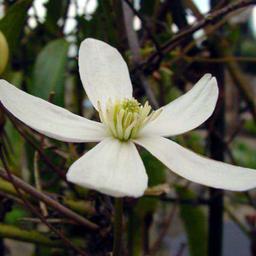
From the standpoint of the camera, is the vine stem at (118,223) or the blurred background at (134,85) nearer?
the vine stem at (118,223)

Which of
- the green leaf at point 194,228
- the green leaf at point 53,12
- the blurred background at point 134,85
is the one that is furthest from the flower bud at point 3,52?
the green leaf at point 194,228

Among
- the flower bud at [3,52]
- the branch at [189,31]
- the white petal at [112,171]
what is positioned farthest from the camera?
Result: the branch at [189,31]

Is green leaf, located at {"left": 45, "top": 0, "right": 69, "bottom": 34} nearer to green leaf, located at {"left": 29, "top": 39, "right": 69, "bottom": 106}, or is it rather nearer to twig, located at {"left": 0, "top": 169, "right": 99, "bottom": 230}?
green leaf, located at {"left": 29, "top": 39, "right": 69, "bottom": 106}

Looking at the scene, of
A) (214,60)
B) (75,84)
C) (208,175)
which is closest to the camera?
(208,175)

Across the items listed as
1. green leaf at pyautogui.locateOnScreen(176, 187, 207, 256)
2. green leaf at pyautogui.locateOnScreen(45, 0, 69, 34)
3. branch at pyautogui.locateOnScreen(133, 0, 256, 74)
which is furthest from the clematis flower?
green leaf at pyautogui.locateOnScreen(176, 187, 207, 256)

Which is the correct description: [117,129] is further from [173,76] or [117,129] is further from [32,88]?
[173,76]

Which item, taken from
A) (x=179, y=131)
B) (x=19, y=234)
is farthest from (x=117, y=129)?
(x=19, y=234)

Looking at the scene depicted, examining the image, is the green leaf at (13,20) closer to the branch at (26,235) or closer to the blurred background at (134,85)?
the blurred background at (134,85)
